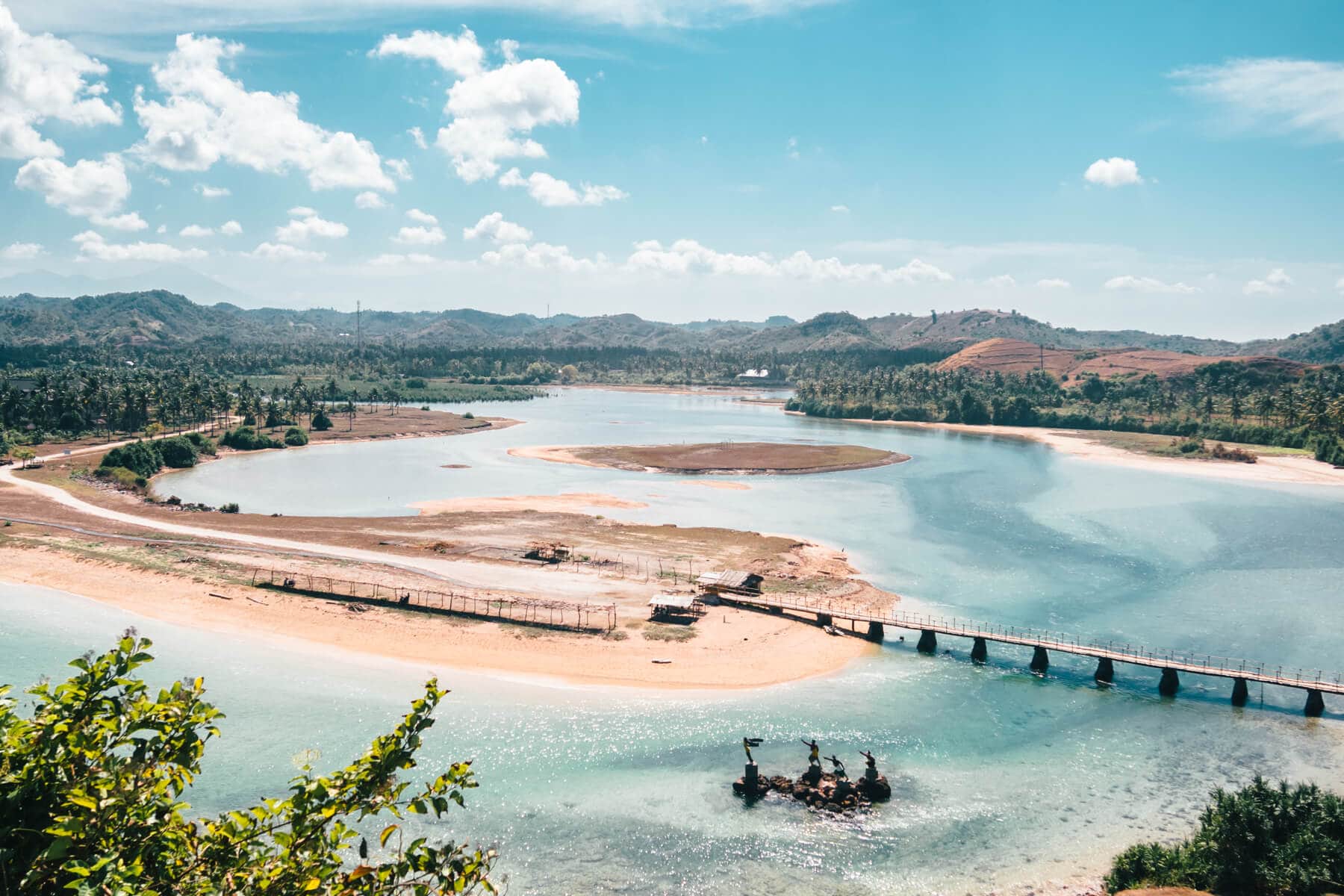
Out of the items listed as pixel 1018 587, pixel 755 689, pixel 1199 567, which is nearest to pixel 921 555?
pixel 1018 587

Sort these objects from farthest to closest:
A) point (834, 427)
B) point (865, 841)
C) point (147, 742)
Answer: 1. point (834, 427)
2. point (865, 841)
3. point (147, 742)

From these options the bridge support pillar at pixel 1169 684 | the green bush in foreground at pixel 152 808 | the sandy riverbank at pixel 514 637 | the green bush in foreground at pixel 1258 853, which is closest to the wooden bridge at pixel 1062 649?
the bridge support pillar at pixel 1169 684

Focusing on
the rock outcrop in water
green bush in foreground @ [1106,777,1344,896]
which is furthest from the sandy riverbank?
green bush in foreground @ [1106,777,1344,896]

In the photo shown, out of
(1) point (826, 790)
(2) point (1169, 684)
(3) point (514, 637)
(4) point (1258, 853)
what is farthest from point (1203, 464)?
(1) point (826, 790)

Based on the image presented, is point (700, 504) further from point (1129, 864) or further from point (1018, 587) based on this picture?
point (1129, 864)

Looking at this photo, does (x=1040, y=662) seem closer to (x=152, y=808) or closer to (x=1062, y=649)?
(x=1062, y=649)
